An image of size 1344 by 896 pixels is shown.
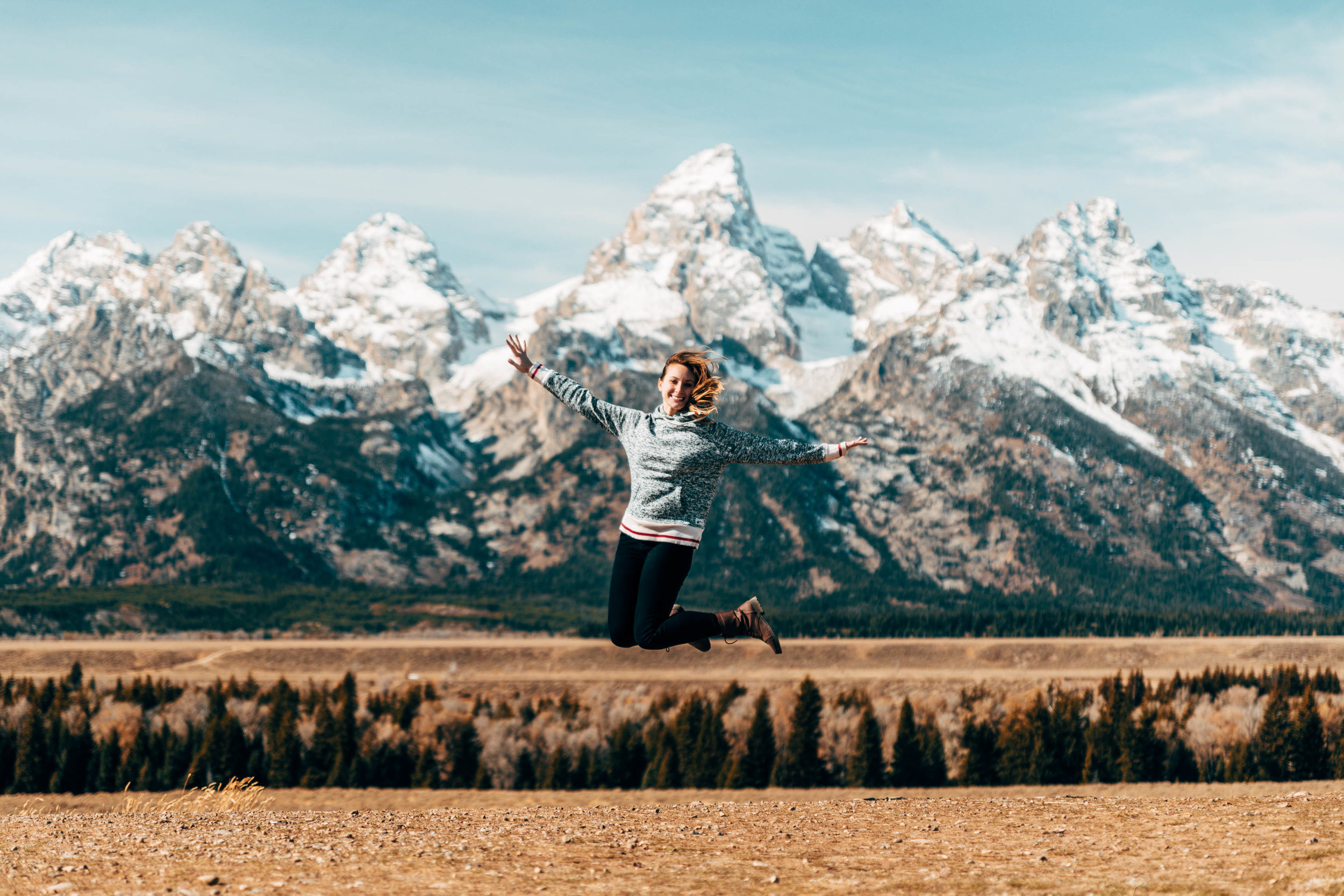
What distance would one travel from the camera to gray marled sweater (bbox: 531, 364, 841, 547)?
18922 mm

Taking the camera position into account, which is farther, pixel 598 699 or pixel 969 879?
pixel 598 699

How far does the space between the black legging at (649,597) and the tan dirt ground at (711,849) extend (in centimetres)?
384

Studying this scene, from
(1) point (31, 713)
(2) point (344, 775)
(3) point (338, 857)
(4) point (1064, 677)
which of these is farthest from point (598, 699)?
(3) point (338, 857)

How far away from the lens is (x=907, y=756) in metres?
122

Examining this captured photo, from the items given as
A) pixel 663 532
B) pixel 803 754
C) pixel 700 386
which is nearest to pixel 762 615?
pixel 663 532

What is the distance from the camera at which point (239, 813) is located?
31.3 metres

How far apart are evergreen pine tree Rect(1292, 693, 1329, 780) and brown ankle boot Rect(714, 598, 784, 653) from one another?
106081 millimetres

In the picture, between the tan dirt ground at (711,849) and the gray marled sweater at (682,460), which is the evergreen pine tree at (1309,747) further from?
the gray marled sweater at (682,460)

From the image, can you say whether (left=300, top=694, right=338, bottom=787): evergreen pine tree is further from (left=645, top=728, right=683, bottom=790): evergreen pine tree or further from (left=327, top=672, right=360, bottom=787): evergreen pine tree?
(left=645, top=728, right=683, bottom=790): evergreen pine tree

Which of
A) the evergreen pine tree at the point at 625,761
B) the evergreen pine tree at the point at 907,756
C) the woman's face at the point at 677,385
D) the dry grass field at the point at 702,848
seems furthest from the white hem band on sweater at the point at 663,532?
the evergreen pine tree at the point at 907,756

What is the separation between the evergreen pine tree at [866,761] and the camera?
121 metres

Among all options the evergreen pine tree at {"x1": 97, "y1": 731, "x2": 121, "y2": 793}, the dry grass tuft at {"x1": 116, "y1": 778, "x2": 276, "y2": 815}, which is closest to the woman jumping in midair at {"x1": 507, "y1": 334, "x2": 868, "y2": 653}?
the dry grass tuft at {"x1": 116, "y1": 778, "x2": 276, "y2": 815}

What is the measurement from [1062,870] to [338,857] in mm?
12232

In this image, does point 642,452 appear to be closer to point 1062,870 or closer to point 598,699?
point 1062,870
